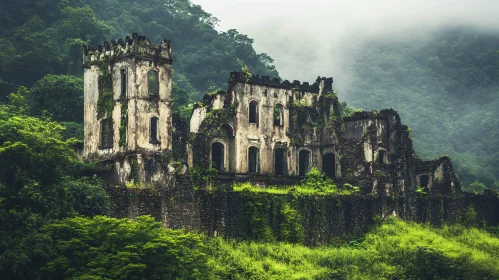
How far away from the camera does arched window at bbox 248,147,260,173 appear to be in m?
Result: 60.3

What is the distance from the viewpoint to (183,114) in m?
67.7

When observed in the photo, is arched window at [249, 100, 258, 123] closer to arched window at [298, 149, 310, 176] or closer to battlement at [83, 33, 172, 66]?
arched window at [298, 149, 310, 176]

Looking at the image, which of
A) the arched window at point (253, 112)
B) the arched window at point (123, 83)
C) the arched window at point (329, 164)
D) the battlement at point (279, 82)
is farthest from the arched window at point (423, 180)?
the arched window at point (123, 83)

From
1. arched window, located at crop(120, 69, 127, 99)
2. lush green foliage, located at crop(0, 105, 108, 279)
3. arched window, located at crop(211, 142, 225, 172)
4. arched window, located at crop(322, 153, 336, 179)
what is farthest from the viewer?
arched window, located at crop(322, 153, 336, 179)

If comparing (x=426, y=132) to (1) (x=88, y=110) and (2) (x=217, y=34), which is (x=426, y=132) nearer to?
(2) (x=217, y=34)

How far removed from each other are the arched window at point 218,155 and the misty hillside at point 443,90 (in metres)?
30.4

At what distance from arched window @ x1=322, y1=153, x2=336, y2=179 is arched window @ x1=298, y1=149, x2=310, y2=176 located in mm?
879

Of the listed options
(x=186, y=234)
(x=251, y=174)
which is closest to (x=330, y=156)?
(x=251, y=174)

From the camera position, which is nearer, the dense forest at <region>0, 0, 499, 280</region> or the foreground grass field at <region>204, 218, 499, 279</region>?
A: the dense forest at <region>0, 0, 499, 280</region>

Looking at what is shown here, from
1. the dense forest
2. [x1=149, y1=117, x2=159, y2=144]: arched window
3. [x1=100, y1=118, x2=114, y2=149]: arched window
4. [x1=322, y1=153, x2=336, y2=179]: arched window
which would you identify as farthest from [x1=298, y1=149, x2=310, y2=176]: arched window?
[x1=100, y1=118, x2=114, y2=149]: arched window

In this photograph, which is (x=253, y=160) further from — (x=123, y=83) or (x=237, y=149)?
(x=123, y=83)

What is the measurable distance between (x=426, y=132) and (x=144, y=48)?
4294 centimetres

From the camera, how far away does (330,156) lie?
2463 inches

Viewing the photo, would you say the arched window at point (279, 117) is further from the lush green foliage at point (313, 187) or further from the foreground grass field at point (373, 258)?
the foreground grass field at point (373, 258)
